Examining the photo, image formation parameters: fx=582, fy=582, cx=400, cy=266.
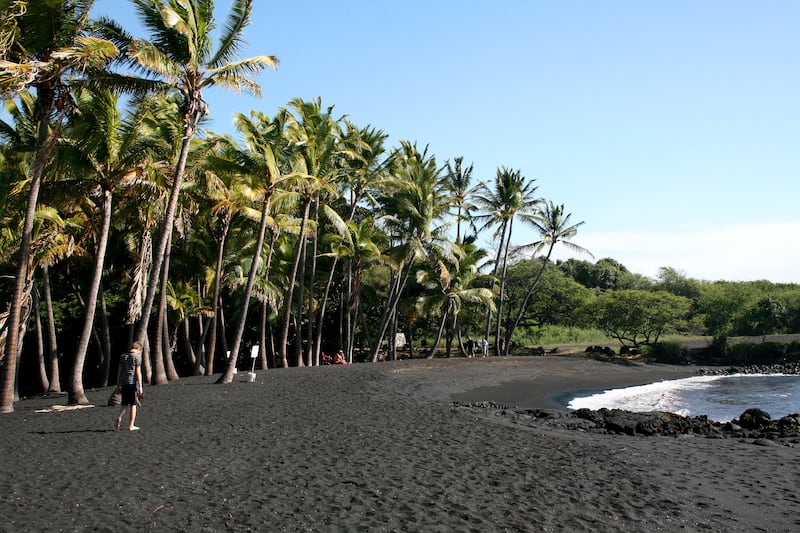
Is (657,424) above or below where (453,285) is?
below

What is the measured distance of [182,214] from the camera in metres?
21.0

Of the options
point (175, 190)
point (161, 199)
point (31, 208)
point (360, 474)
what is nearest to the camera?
point (360, 474)

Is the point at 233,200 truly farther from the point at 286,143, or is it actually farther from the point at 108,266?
the point at 108,266

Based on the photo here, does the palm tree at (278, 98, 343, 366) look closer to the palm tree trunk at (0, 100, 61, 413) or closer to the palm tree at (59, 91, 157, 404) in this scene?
the palm tree at (59, 91, 157, 404)

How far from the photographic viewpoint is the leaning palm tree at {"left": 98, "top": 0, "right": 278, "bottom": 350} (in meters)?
14.1

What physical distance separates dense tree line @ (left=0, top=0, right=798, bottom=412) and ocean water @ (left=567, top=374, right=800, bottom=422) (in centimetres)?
1205

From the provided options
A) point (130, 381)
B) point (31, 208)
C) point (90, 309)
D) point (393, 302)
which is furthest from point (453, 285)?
point (130, 381)

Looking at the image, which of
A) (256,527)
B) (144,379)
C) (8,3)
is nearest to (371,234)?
(144,379)

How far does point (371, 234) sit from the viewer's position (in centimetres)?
3325

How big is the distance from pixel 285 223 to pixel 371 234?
9.00 meters

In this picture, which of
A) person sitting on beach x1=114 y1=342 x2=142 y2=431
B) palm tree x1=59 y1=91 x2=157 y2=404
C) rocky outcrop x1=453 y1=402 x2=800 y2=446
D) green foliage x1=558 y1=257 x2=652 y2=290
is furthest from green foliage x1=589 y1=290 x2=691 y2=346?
person sitting on beach x1=114 y1=342 x2=142 y2=431

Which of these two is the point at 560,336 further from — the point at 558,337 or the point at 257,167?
the point at 257,167

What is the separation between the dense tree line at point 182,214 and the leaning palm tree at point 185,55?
0.14 ft

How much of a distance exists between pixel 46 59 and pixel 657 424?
16.5 meters
